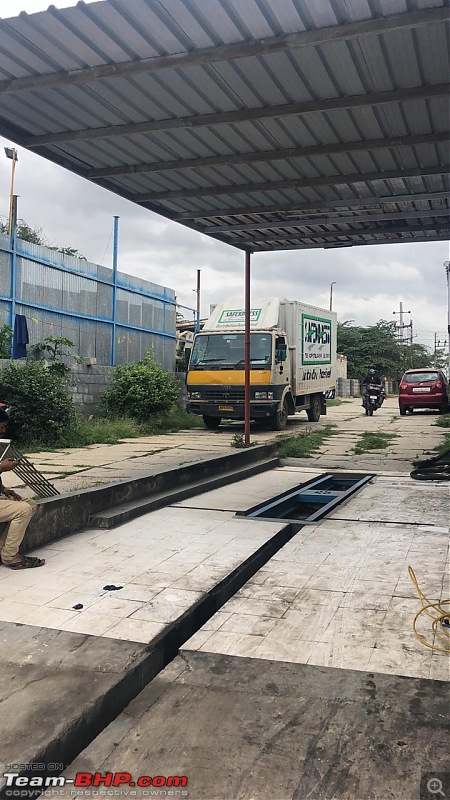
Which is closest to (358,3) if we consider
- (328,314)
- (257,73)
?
(257,73)

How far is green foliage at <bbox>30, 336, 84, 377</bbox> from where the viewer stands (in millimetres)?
12406

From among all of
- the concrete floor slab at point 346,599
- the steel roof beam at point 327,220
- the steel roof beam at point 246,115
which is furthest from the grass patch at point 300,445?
the steel roof beam at point 246,115

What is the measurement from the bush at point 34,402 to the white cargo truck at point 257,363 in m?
4.04

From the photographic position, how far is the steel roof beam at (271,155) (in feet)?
19.8

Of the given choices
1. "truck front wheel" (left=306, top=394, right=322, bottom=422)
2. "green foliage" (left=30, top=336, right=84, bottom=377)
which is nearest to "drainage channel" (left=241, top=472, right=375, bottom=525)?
"green foliage" (left=30, top=336, right=84, bottom=377)

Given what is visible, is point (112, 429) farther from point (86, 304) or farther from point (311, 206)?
point (311, 206)

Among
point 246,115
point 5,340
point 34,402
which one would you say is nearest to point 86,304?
point 5,340

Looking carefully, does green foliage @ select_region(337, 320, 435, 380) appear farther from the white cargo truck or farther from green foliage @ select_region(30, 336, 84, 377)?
green foliage @ select_region(30, 336, 84, 377)

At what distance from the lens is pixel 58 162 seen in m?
6.56

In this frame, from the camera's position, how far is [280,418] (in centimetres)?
1480

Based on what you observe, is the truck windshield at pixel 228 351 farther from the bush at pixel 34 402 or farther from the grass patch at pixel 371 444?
the bush at pixel 34 402

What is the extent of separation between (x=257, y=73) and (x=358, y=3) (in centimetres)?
114

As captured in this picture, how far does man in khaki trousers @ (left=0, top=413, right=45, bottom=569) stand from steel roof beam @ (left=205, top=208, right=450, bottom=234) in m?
5.37

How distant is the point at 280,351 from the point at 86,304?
453cm
